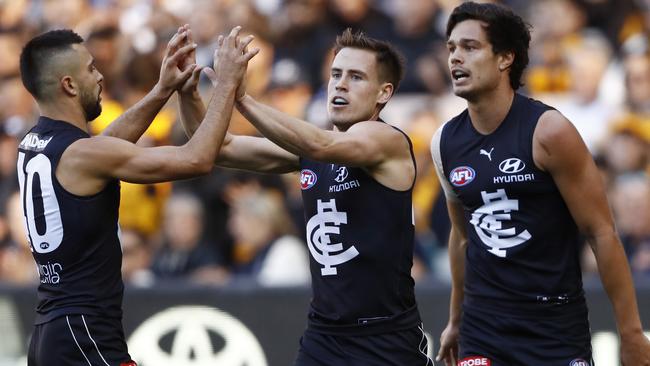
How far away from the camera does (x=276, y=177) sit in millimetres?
10734

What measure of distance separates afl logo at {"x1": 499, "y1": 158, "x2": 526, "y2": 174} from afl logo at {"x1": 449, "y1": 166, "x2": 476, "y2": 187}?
0.19 m

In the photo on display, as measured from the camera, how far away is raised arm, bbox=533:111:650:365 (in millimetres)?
6117

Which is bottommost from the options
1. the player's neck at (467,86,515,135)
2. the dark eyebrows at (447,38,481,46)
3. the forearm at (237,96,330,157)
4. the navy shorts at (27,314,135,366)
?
the navy shorts at (27,314,135,366)

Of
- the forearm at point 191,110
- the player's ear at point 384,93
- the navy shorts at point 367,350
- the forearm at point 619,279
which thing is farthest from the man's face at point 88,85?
the forearm at point 619,279

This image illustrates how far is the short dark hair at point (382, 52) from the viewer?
22.5 feet

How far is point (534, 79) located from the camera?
1114 cm

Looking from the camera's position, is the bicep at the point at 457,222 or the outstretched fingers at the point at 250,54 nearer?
the outstretched fingers at the point at 250,54

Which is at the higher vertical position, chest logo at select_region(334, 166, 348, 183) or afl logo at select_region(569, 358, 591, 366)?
chest logo at select_region(334, 166, 348, 183)

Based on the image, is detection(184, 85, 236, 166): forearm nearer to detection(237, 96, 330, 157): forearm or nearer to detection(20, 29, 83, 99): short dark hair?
detection(237, 96, 330, 157): forearm

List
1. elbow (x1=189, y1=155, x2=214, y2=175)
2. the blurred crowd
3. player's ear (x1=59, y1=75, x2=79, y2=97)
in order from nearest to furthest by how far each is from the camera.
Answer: elbow (x1=189, y1=155, x2=214, y2=175)
player's ear (x1=59, y1=75, x2=79, y2=97)
the blurred crowd

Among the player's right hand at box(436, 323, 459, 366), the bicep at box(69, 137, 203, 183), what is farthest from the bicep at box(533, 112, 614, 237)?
the bicep at box(69, 137, 203, 183)

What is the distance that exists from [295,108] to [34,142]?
17.5 ft

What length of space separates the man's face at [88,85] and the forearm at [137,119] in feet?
0.67

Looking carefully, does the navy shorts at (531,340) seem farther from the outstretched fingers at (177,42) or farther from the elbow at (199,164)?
the outstretched fingers at (177,42)
